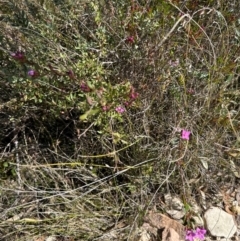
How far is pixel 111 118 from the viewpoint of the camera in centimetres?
179

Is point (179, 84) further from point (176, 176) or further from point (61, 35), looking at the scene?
point (61, 35)

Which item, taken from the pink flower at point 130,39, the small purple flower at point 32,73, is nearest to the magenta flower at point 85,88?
the small purple flower at point 32,73

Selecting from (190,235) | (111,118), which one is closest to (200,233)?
(190,235)

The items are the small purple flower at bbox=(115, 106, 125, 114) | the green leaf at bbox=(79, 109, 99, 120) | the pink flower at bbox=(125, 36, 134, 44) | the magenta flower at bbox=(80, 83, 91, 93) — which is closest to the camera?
the green leaf at bbox=(79, 109, 99, 120)

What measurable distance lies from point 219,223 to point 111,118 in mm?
633

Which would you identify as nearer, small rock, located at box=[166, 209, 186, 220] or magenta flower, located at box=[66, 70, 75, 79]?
magenta flower, located at box=[66, 70, 75, 79]

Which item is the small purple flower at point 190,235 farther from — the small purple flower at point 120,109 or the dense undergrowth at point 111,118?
the small purple flower at point 120,109

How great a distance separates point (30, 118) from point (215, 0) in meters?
1.00

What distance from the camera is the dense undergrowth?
1884 mm

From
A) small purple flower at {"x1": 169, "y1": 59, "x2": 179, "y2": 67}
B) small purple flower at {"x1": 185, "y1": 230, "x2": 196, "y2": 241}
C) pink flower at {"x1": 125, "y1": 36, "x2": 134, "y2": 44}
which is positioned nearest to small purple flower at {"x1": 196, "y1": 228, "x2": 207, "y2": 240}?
small purple flower at {"x1": 185, "y1": 230, "x2": 196, "y2": 241}

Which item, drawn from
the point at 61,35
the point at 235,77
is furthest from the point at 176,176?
the point at 61,35

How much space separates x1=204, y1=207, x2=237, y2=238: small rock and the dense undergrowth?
0.10 meters

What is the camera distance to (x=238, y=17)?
2.25m

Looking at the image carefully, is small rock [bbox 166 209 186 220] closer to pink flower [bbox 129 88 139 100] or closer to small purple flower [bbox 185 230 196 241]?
small purple flower [bbox 185 230 196 241]
